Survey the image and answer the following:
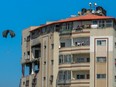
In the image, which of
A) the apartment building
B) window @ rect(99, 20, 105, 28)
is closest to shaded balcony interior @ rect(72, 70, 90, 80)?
the apartment building

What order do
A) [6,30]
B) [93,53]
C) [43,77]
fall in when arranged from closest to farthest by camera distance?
[6,30]
[93,53]
[43,77]

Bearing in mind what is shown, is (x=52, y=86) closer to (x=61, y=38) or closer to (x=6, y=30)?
(x=61, y=38)

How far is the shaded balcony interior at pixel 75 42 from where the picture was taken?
72375 mm

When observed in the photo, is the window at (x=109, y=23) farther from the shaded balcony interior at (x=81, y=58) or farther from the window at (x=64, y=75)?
the window at (x=64, y=75)

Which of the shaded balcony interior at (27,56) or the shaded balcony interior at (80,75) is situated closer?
the shaded balcony interior at (80,75)

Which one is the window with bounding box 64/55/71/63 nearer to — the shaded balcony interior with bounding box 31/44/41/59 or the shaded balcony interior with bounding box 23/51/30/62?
the shaded balcony interior with bounding box 31/44/41/59

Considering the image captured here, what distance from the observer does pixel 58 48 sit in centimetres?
7531

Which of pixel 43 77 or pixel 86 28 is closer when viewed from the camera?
pixel 86 28

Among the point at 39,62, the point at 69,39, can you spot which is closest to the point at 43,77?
the point at 39,62

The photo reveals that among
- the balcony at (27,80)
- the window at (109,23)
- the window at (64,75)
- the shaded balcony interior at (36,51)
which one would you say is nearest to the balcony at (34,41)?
the shaded balcony interior at (36,51)

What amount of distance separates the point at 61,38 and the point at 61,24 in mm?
2350

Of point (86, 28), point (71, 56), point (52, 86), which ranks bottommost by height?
point (52, 86)

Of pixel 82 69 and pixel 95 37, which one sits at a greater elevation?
pixel 95 37

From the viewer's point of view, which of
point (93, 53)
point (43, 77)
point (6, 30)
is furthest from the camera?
point (43, 77)
